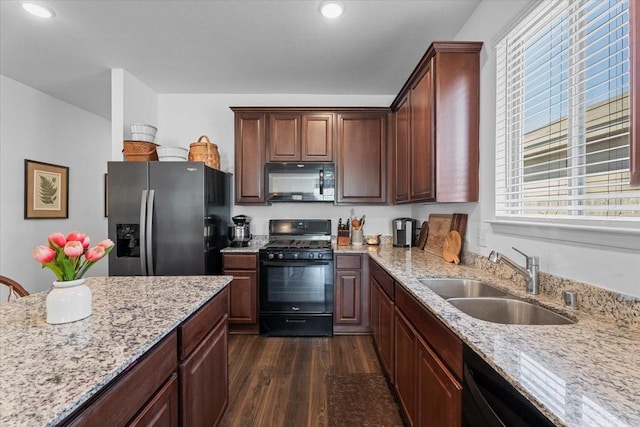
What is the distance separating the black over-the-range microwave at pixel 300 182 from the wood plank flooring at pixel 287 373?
1.48 metres

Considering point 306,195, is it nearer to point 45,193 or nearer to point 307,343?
point 307,343

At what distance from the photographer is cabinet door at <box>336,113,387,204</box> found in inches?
125

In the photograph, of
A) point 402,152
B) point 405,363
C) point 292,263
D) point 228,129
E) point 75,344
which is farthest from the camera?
point 228,129

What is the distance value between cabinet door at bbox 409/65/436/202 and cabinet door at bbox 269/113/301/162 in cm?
130

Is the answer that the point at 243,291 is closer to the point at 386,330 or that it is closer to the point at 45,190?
the point at 386,330

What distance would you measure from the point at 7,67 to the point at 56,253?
331 cm

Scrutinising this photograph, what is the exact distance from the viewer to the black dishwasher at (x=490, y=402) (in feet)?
2.20

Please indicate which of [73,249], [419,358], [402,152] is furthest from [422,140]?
[73,249]

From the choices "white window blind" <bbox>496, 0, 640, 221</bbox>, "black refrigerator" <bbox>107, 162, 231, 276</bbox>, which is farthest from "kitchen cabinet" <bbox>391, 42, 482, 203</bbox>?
"black refrigerator" <bbox>107, 162, 231, 276</bbox>

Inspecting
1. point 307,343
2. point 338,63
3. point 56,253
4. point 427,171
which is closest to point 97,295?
point 56,253

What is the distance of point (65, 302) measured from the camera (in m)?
0.99

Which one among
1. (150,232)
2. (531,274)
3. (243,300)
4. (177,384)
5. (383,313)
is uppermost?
(150,232)

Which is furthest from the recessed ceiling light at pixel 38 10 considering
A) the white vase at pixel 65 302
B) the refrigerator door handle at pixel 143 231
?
the white vase at pixel 65 302

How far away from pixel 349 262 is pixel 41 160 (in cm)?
385
